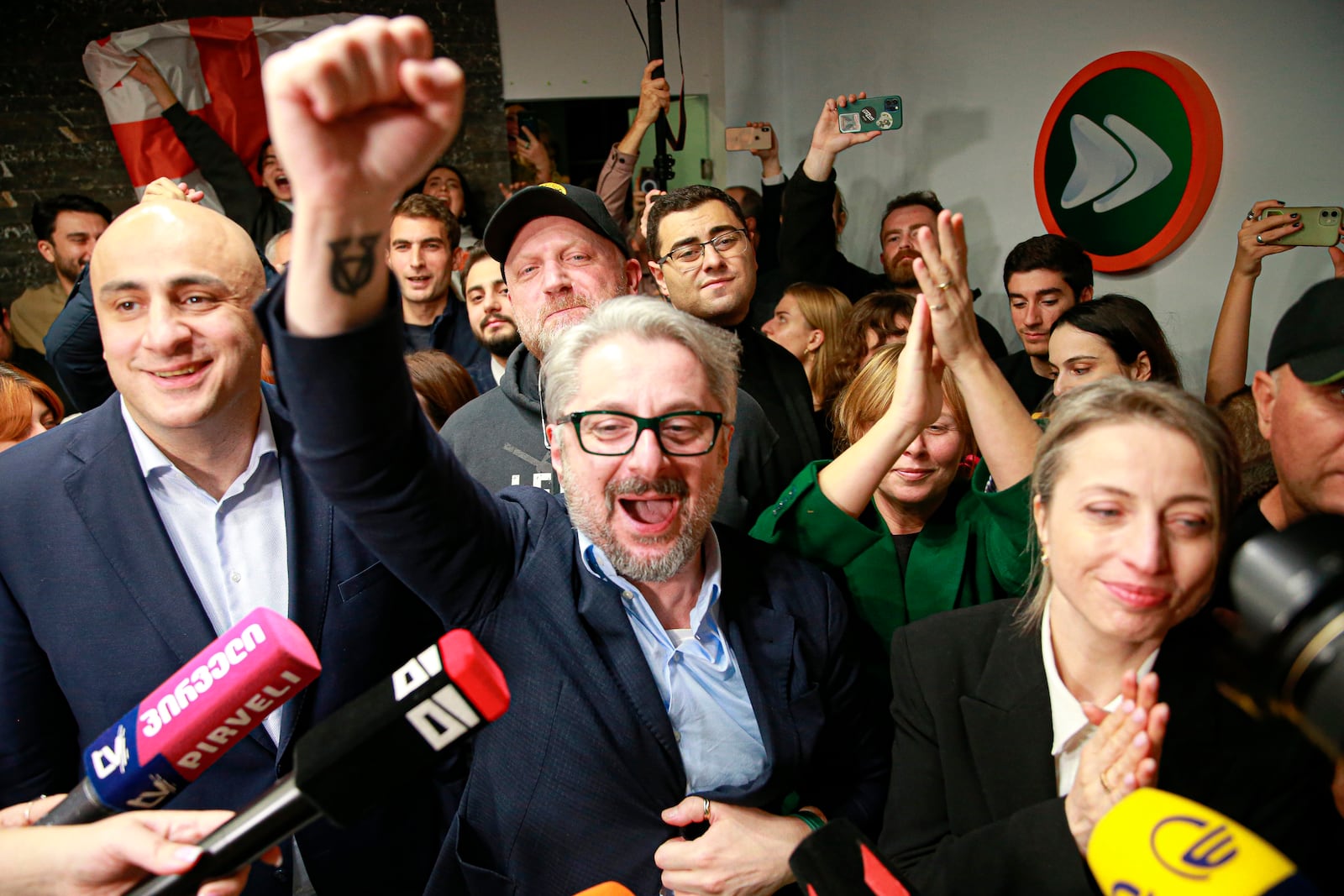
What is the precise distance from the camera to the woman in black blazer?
1.04 metres

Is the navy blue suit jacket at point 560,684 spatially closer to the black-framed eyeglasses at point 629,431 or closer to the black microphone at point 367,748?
the black-framed eyeglasses at point 629,431

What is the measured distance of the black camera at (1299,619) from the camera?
729 mm

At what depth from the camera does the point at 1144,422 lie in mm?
1139

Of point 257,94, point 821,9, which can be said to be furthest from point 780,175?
point 257,94

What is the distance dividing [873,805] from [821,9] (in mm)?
5090

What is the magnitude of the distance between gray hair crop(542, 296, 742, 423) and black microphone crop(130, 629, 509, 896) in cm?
55

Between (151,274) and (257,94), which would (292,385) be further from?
(257,94)

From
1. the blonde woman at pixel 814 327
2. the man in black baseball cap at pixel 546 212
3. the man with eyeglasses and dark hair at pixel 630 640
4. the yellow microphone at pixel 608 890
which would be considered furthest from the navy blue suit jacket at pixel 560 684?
the blonde woman at pixel 814 327

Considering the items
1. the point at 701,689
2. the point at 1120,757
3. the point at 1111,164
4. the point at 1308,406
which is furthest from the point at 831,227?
the point at 1120,757

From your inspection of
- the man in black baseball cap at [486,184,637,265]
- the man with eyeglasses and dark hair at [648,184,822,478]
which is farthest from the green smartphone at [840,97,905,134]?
the man in black baseball cap at [486,184,637,265]

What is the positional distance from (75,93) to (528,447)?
481cm

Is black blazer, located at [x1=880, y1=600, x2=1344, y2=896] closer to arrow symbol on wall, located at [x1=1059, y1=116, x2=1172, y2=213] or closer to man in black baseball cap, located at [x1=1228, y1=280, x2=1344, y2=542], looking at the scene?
man in black baseball cap, located at [x1=1228, y1=280, x2=1344, y2=542]

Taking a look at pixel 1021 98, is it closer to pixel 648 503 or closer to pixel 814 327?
pixel 814 327

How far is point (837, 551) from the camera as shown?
5.15ft
